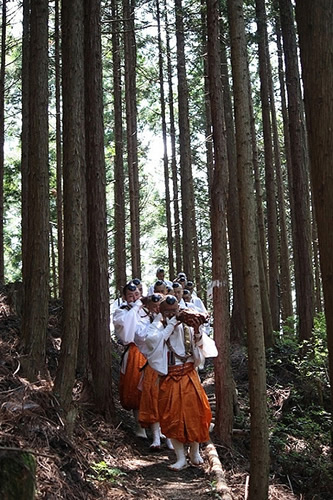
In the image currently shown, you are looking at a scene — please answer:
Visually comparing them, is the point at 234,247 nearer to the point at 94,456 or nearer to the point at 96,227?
the point at 96,227

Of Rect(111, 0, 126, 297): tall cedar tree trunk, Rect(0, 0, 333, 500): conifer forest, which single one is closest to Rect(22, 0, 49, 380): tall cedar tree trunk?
Rect(0, 0, 333, 500): conifer forest

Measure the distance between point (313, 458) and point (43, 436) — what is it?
5720 millimetres

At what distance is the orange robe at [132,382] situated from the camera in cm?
884

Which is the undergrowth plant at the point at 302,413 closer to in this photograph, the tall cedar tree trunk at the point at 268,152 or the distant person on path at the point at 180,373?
the distant person on path at the point at 180,373

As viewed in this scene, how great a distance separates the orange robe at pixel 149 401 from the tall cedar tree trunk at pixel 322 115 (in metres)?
4.90

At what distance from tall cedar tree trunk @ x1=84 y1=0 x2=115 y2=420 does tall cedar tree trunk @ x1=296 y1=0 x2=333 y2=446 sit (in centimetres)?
547

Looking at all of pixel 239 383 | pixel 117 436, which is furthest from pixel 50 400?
pixel 239 383

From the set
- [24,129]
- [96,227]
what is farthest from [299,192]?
[24,129]

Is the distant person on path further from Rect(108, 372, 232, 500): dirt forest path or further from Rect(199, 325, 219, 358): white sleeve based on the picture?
Rect(108, 372, 232, 500): dirt forest path

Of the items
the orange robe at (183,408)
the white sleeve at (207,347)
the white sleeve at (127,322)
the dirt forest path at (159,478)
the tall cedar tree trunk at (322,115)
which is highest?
the tall cedar tree trunk at (322,115)

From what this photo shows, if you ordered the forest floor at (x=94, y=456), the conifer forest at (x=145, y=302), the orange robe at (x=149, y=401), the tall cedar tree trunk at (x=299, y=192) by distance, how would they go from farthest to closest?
the tall cedar tree trunk at (x=299, y=192) < the orange robe at (x=149, y=401) < the forest floor at (x=94, y=456) < the conifer forest at (x=145, y=302)

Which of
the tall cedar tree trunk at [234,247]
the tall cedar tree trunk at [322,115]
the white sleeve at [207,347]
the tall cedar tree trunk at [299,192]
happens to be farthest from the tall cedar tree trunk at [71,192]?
the tall cedar tree trunk at [234,247]

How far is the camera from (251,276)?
6359 millimetres

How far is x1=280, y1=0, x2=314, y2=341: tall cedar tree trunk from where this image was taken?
1341 cm
